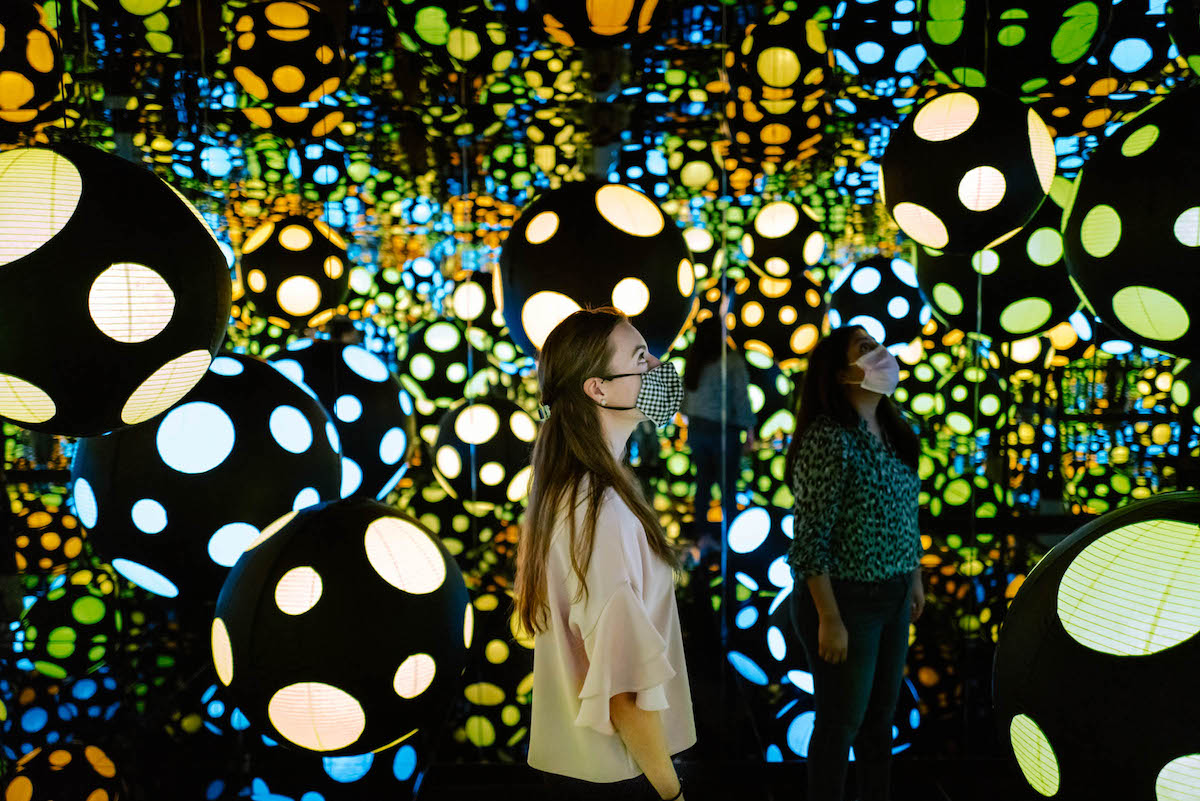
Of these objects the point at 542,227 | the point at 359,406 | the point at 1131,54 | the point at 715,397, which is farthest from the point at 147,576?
the point at 1131,54

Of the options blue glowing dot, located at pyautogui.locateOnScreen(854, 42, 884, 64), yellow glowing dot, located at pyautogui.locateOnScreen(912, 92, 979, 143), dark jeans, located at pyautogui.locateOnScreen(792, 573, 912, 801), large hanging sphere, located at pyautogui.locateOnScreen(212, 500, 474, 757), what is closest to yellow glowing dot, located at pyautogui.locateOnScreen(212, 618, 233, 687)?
large hanging sphere, located at pyautogui.locateOnScreen(212, 500, 474, 757)

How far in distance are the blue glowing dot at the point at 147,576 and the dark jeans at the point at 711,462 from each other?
2782mm

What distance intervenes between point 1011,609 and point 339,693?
1164 mm

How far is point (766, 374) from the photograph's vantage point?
4.57 metres

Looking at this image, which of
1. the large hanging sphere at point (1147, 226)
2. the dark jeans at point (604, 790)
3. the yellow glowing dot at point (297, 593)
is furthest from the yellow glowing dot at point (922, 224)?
the yellow glowing dot at point (297, 593)

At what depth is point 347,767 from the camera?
2.87 meters

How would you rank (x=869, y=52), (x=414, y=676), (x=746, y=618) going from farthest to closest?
1. (x=746, y=618)
2. (x=869, y=52)
3. (x=414, y=676)

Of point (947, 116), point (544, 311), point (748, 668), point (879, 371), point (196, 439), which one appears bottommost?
point (748, 668)

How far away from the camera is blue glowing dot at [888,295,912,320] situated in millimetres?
3396

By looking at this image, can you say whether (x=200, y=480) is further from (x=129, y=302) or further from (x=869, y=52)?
(x=869, y=52)

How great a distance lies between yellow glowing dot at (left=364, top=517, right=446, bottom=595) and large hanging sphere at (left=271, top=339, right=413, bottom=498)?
103cm

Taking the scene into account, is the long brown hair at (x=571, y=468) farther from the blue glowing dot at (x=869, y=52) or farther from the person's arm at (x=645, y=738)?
the blue glowing dot at (x=869, y=52)

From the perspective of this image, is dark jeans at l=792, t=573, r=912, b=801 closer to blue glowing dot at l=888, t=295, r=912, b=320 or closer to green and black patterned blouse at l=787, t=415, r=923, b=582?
green and black patterned blouse at l=787, t=415, r=923, b=582

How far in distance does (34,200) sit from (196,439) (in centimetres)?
66
